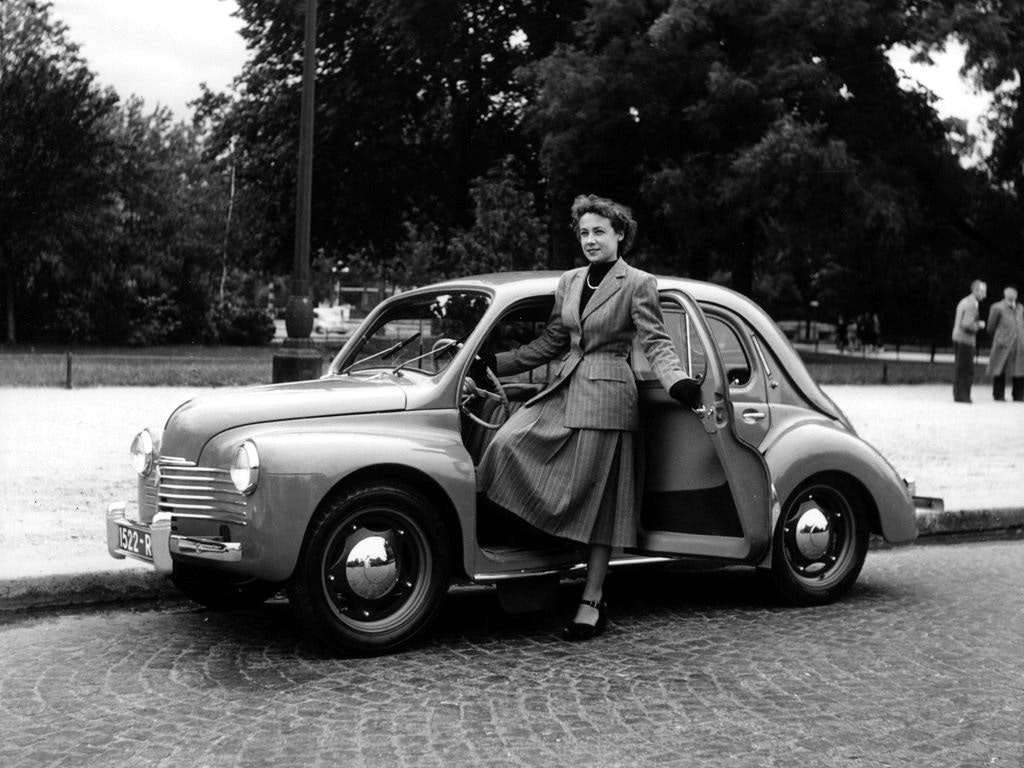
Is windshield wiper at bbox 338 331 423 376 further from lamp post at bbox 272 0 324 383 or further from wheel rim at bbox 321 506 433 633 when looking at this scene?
lamp post at bbox 272 0 324 383

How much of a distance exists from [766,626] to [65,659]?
3131 millimetres

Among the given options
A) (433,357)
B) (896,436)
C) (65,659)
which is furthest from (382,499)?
(896,436)

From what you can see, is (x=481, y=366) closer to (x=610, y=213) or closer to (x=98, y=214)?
(x=610, y=213)

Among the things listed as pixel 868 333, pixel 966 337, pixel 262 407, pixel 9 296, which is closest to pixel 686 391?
pixel 262 407

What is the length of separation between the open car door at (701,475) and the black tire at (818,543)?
2.34 ft

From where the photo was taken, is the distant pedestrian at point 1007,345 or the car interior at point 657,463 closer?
the car interior at point 657,463

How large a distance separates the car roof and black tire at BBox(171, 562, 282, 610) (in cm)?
170

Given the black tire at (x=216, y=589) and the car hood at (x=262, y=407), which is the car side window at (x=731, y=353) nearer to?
the car hood at (x=262, y=407)

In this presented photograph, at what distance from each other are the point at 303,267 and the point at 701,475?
645 centimetres

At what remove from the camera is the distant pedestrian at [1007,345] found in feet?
68.5

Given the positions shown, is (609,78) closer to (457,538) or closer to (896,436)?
(896,436)

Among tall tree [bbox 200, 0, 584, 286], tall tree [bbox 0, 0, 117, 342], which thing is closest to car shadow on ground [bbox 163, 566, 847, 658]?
tall tree [bbox 200, 0, 584, 286]

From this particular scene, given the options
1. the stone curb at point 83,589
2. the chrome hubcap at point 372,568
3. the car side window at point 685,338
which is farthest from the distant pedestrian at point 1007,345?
the chrome hubcap at point 372,568

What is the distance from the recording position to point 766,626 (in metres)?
6.21
